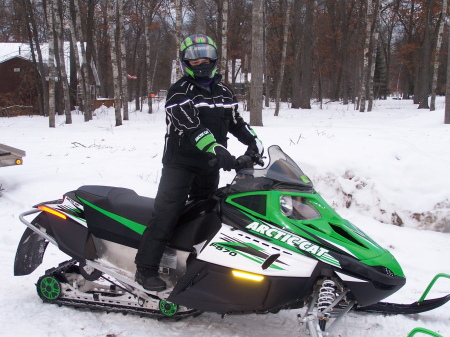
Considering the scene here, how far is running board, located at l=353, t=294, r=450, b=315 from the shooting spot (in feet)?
9.83

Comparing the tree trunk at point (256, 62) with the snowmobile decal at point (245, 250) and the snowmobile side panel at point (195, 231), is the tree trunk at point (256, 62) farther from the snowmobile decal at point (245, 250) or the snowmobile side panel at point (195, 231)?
the snowmobile decal at point (245, 250)

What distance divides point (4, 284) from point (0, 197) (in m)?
2.77

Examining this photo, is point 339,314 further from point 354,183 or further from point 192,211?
point 354,183

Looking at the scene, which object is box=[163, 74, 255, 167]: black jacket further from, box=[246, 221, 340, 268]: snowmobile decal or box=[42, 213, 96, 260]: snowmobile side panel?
box=[42, 213, 96, 260]: snowmobile side panel

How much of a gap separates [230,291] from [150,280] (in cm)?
65

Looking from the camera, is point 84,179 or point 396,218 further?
point 84,179

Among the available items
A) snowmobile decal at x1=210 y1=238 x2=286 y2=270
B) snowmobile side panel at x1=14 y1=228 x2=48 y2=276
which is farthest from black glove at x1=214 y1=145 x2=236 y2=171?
snowmobile side panel at x1=14 y1=228 x2=48 y2=276

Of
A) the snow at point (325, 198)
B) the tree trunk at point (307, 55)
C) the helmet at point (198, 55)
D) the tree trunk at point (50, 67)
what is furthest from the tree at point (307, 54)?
the helmet at point (198, 55)

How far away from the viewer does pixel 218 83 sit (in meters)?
3.19

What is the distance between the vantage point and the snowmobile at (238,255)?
2.56 metres

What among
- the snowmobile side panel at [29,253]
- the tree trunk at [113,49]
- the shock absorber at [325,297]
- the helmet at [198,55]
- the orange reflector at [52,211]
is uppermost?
the tree trunk at [113,49]

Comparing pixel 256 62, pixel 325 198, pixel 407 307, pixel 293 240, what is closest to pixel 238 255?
pixel 293 240

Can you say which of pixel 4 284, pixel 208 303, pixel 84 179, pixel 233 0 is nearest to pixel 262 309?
pixel 208 303

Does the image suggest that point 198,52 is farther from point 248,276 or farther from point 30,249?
point 30,249
